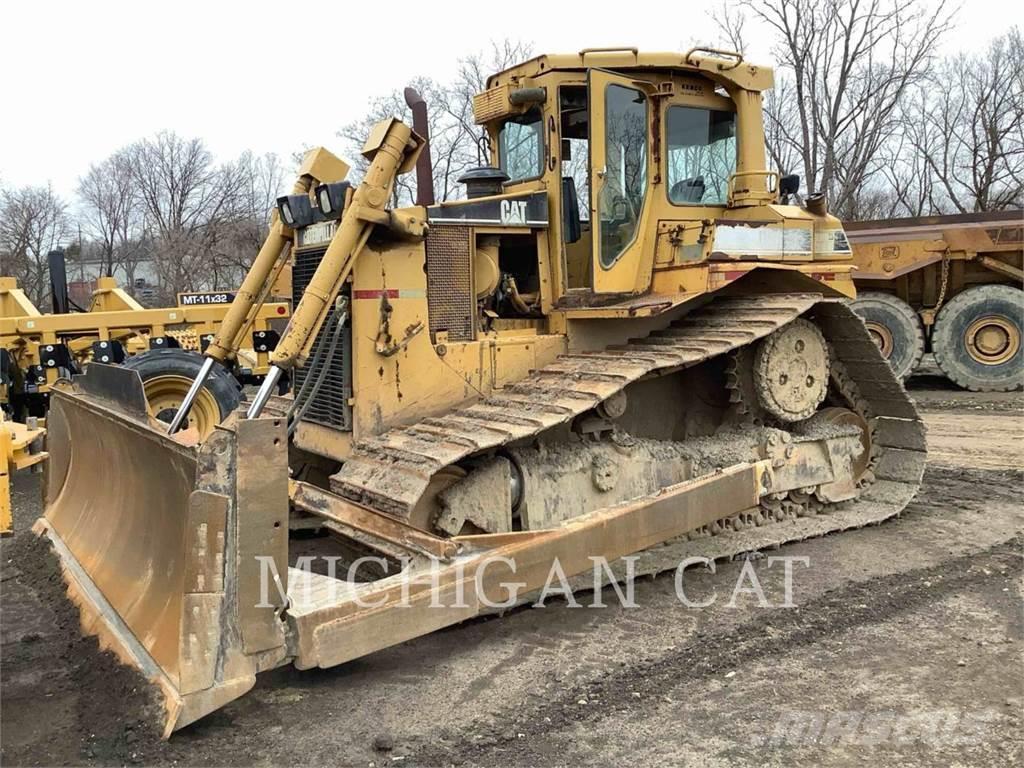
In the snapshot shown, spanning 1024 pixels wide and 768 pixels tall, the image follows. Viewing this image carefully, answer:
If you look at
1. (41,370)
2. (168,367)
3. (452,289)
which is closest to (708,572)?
(452,289)

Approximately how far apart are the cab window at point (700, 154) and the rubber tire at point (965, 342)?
25.4ft

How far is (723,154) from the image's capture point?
20.0 feet

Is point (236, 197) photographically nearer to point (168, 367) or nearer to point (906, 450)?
point (168, 367)

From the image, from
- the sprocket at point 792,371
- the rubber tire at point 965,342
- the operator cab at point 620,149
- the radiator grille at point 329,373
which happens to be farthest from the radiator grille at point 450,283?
the rubber tire at point 965,342

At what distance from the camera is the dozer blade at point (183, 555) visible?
10.6 ft

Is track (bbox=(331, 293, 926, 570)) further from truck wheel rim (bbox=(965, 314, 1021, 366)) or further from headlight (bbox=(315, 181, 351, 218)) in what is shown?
truck wheel rim (bbox=(965, 314, 1021, 366))

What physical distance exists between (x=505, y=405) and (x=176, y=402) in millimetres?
4740

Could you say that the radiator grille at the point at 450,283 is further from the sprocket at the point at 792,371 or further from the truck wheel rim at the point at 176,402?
the truck wheel rim at the point at 176,402

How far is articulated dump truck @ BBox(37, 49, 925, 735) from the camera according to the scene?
3.54m

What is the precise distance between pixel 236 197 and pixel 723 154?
42.4m

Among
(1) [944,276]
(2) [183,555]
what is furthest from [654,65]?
(1) [944,276]

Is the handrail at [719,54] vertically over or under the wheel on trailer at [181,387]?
over

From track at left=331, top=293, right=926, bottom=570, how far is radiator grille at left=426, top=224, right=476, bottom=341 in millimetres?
477

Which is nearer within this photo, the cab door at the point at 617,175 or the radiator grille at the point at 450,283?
the radiator grille at the point at 450,283
